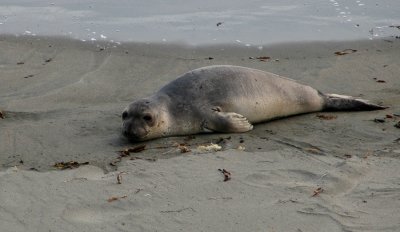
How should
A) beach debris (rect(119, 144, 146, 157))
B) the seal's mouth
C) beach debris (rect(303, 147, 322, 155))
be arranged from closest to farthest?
beach debris (rect(303, 147, 322, 155)) < beach debris (rect(119, 144, 146, 157)) < the seal's mouth

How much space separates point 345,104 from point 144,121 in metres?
1.58

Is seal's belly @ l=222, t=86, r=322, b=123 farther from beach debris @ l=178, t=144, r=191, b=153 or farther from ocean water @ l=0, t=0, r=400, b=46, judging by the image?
ocean water @ l=0, t=0, r=400, b=46

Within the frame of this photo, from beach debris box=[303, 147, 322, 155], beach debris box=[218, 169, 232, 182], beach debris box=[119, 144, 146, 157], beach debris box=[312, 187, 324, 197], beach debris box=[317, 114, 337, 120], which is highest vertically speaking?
beach debris box=[312, 187, 324, 197]

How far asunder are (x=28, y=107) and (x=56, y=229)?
2.56 meters

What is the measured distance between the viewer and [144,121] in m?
4.60

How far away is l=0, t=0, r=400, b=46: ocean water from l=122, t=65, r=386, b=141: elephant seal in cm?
225

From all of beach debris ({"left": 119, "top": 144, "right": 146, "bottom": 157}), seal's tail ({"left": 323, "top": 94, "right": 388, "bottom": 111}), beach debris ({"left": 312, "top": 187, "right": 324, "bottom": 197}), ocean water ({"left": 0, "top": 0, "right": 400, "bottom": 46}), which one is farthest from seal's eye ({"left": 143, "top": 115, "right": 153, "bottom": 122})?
ocean water ({"left": 0, "top": 0, "right": 400, "bottom": 46})

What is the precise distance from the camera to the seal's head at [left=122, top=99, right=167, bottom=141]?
451cm

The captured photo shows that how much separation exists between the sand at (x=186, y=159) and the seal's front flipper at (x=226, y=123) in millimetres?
96

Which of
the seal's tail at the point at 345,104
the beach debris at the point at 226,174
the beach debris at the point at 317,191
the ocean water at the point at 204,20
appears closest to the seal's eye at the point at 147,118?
the beach debris at the point at 226,174

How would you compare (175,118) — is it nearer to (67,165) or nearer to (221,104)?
(221,104)

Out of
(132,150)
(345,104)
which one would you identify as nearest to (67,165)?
(132,150)

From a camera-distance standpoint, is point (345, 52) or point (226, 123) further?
point (345, 52)

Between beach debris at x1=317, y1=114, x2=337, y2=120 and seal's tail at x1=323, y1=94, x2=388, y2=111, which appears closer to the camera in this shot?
beach debris at x1=317, y1=114, x2=337, y2=120
